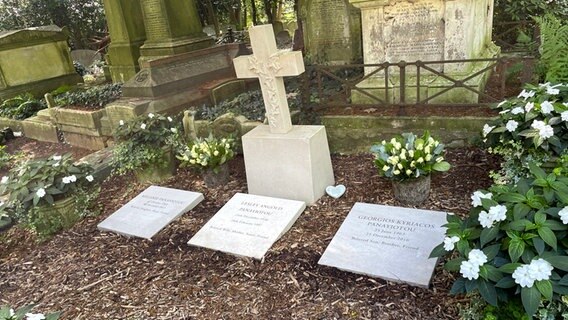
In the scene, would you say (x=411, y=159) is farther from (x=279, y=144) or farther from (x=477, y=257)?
(x=477, y=257)

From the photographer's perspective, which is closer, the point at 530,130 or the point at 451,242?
the point at 451,242

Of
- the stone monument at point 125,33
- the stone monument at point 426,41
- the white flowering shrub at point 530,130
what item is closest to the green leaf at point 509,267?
the white flowering shrub at point 530,130

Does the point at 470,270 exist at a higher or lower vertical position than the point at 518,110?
lower

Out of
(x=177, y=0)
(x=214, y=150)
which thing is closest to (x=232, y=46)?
(x=177, y=0)

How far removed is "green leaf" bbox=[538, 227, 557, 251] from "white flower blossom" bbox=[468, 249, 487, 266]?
0.27 m

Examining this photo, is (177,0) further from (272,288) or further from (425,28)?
(272,288)

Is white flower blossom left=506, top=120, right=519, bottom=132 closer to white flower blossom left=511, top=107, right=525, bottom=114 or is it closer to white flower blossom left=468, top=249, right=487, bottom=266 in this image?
white flower blossom left=511, top=107, right=525, bottom=114

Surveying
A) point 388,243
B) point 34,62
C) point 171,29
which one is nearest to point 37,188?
point 388,243

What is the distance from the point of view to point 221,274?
3184 millimetres

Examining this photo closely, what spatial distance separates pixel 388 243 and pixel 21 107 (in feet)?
30.0

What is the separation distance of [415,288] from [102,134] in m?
6.21

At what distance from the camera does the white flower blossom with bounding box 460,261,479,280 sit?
6.43 feet

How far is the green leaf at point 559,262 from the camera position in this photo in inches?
73.0

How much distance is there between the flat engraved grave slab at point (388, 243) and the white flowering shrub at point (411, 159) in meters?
0.31
